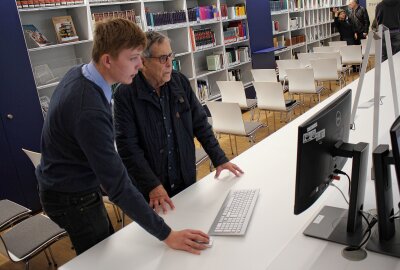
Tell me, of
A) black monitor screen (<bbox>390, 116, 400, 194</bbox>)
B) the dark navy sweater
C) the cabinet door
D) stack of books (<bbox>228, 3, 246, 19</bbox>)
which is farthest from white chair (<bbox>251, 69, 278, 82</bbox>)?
black monitor screen (<bbox>390, 116, 400, 194</bbox>)

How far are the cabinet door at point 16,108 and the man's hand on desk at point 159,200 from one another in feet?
7.12

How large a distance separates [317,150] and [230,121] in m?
2.46

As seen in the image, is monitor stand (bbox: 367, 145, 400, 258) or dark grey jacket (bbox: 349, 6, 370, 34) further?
dark grey jacket (bbox: 349, 6, 370, 34)

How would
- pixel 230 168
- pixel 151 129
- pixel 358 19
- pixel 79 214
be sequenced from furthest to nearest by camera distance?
pixel 358 19 → pixel 230 168 → pixel 151 129 → pixel 79 214

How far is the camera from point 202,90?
5.60 metres

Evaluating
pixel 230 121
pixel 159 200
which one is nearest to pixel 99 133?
pixel 159 200

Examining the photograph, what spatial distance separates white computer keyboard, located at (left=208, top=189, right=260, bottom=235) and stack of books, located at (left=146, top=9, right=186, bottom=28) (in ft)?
11.4

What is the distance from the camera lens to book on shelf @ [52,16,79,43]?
12.9 feet

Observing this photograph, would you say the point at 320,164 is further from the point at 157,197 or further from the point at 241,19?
the point at 241,19

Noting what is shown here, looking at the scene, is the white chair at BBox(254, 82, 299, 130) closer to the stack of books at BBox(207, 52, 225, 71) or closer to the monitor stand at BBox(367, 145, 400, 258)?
the stack of books at BBox(207, 52, 225, 71)

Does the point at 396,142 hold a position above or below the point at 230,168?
above

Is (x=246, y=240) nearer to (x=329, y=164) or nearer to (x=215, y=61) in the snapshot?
(x=329, y=164)

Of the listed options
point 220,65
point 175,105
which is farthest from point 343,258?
point 220,65

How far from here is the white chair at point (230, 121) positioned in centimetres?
355
